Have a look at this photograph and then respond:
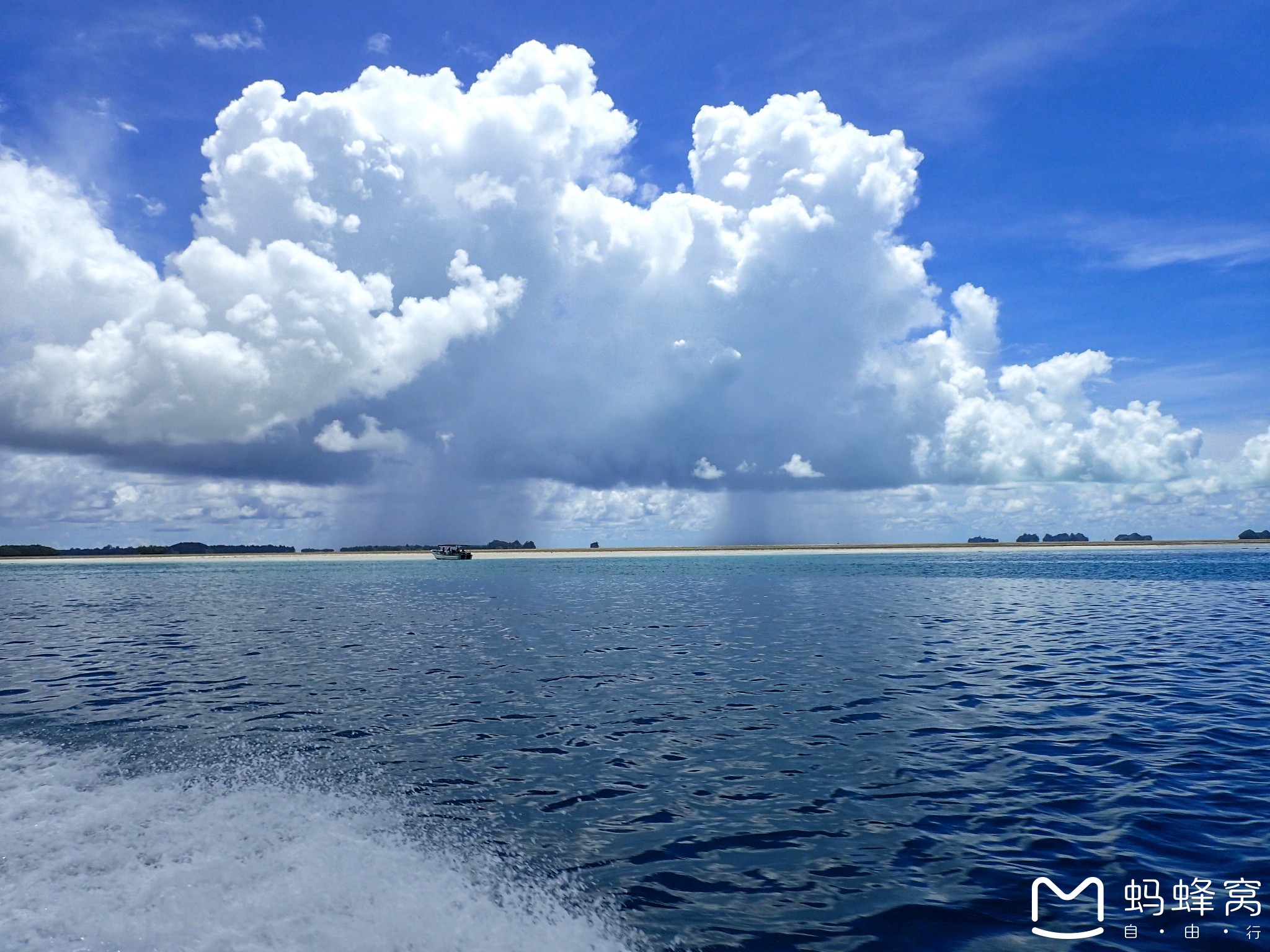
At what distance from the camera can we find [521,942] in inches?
430

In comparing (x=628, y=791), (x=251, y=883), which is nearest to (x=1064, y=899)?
(x=628, y=791)

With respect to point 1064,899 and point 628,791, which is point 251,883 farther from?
point 1064,899

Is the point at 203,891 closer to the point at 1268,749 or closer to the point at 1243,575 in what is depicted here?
the point at 1268,749

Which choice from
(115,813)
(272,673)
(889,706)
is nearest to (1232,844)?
(889,706)

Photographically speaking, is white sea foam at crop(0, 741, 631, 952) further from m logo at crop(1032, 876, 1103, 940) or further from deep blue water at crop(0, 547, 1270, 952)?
m logo at crop(1032, 876, 1103, 940)

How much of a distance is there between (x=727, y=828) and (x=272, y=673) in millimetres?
28228

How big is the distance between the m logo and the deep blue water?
0.17 metres

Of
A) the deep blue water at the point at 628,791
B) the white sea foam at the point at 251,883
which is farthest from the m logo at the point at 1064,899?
the white sea foam at the point at 251,883

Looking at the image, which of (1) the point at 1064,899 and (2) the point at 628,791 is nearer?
(1) the point at 1064,899

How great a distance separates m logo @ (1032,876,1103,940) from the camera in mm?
11016

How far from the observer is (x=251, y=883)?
12.7 meters

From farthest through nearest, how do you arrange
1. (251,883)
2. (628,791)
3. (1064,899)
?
(628,791) → (251,883) → (1064,899)

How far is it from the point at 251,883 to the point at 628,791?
8310mm

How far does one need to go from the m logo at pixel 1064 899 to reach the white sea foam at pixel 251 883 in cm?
672
